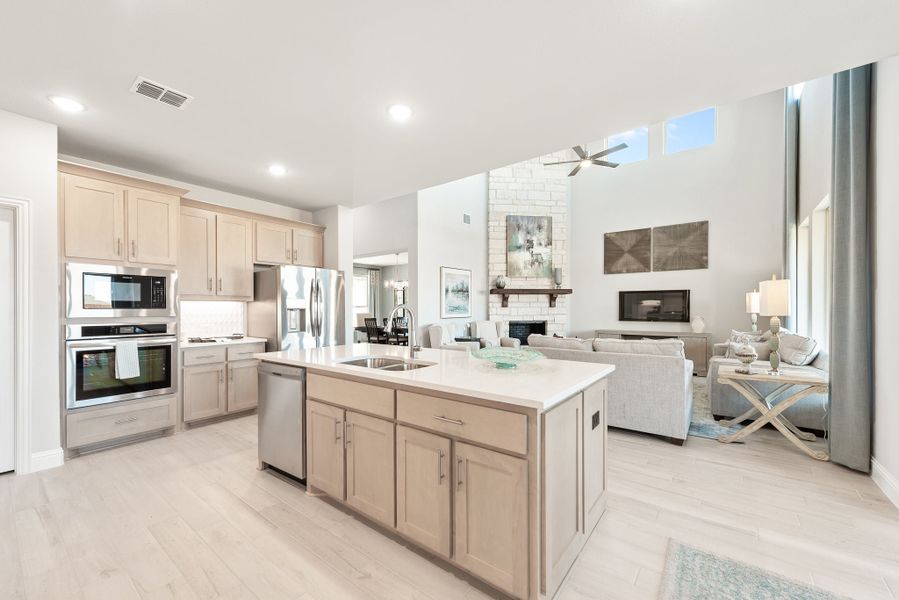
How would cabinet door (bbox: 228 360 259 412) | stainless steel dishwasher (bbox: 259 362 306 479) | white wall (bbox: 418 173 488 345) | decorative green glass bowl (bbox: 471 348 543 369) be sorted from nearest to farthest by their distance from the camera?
1. decorative green glass bowl (bbox: 471 348 543 369)
2. stainless steel dishwasher (bbox: 259 362 306 479)
3. cabinet door (bbox: 228 360 259 412)
4. white wall (bbox: 418 173 488 345)

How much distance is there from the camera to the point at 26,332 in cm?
278

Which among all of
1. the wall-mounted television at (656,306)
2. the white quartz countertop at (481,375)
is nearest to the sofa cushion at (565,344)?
the white quartz countertop at (481,375)

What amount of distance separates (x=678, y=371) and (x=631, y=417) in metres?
0.59

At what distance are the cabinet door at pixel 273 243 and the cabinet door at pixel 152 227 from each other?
0.95 metres

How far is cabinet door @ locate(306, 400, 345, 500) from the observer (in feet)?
7.40

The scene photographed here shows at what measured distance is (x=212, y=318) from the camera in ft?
14.5

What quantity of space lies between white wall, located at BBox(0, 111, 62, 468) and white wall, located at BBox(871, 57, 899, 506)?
5656mm

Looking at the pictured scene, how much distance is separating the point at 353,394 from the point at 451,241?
5.63 m

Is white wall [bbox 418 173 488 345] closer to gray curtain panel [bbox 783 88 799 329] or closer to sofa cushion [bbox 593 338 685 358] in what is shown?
sofa cushion [bbox 593 338 685 358]

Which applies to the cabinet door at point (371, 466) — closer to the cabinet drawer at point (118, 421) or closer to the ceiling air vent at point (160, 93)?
the ceiling air vent at point (160, 93)

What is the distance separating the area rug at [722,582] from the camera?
1.59 meters

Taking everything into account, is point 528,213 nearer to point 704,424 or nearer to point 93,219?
point 704,424

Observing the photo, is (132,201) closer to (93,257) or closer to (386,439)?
(93,257)

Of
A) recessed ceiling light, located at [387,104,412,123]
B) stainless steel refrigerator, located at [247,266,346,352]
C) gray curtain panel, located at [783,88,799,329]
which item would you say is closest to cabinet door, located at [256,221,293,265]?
stainless steel refrigerator, located at [247,266,346,352]
